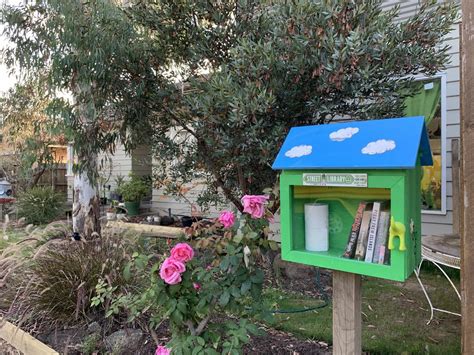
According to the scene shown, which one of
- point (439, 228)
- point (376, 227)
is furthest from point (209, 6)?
point (439, 228)

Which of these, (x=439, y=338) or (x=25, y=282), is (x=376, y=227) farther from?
(x=25, y=282)

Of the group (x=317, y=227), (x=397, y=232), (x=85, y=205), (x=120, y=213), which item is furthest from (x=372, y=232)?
(x=120, y=213)

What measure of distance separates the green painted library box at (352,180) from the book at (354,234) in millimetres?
40

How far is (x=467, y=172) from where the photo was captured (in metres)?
1.42

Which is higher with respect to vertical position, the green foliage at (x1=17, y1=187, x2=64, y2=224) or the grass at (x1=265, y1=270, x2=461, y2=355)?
the green foliage at (x1=17, y1=187, x2=64, y2=224)

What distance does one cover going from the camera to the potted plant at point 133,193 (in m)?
9.91

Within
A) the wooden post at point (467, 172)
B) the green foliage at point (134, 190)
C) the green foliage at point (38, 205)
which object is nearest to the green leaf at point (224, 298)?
the wooden post at point (467, 172)

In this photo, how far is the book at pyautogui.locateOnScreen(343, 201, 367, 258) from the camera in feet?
5.69

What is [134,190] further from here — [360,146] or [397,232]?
[397,232]

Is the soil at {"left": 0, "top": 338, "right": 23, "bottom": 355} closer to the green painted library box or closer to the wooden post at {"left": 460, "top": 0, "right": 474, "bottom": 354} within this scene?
the green painted library box

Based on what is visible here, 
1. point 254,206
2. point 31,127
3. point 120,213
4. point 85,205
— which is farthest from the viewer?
point 120,213

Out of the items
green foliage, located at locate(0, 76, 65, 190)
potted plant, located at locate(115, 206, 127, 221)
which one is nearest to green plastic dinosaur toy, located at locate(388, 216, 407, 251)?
green foliage, located at locate(0, 76, 65, 190)

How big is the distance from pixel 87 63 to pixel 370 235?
104 inches

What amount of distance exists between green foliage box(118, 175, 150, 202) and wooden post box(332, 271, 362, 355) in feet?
27.7
